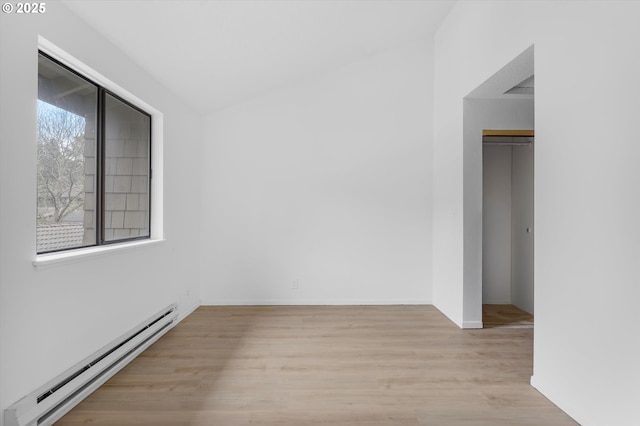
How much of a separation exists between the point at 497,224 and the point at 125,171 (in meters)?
4.51

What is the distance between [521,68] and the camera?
292cm

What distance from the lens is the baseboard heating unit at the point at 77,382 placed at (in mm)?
1893

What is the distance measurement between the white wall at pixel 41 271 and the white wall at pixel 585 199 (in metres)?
3.10

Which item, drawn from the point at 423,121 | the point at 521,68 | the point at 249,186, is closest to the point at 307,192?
the point at 249,186

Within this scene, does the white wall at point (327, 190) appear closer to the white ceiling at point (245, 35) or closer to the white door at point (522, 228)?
the white ceiling at point (245, 35)

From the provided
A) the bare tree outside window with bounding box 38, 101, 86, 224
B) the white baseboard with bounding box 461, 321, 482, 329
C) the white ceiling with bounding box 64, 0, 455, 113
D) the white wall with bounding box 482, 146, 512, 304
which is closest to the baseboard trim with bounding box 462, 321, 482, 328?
the white baseboard with bounding box 461, 321, 482, 329

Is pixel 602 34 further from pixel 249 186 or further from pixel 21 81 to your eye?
pixel 249 186

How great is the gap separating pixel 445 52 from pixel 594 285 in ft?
11.0

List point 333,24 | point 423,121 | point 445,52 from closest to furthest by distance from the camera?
point 333,24 → point 445,52 → point 423,121

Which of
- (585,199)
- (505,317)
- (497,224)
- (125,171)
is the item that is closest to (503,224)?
(497,224)

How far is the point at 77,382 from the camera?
2293 millimetres

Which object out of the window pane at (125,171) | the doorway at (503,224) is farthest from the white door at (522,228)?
the window pane at (125,171)

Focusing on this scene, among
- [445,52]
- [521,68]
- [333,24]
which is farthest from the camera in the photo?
[445,52]

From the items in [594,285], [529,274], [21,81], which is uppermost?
[21,81]
